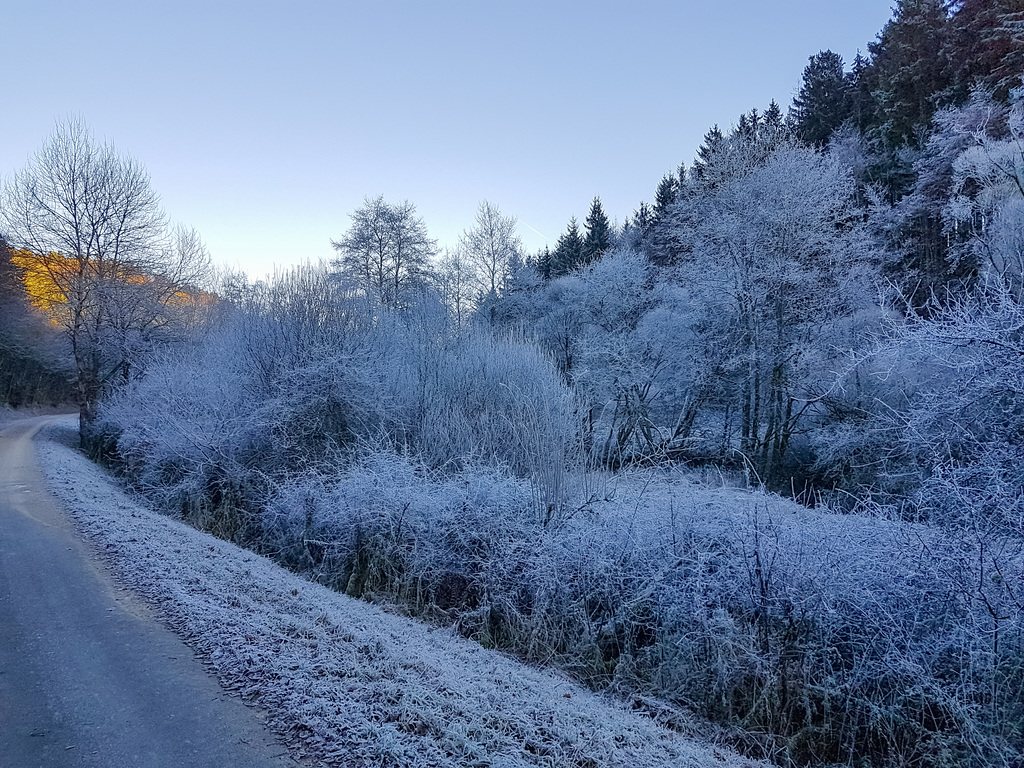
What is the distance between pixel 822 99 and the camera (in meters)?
31.3

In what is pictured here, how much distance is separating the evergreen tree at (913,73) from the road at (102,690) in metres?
27.6

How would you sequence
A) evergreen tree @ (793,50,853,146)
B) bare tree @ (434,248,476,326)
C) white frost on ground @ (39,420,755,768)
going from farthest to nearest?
bare tree @ (434,248,476,326), evergreen tree @ (793,50,853,146), white frost on ground @ (39,420,755,768)

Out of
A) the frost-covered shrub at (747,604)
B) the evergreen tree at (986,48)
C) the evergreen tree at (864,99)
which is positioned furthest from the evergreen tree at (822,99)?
the frost-covered shrub at (747,604)

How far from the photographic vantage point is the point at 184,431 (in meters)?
11.6

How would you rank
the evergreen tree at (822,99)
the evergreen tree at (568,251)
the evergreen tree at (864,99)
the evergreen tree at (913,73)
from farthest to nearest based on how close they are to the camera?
the evergreen tree at (568,251) → the evergreen tree at (822,99) → the evergreen tree at (864,99) → the evergreen tree at (913,73)

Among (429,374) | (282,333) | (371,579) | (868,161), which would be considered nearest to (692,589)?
(371,579)

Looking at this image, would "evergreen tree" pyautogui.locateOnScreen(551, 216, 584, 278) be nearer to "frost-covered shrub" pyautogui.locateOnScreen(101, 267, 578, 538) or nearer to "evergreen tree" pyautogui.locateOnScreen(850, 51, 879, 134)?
"evergreen tree" pyautogui.locateOnScreen(850, 51, 879, 134)

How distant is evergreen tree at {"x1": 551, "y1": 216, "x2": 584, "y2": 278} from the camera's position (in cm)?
3803

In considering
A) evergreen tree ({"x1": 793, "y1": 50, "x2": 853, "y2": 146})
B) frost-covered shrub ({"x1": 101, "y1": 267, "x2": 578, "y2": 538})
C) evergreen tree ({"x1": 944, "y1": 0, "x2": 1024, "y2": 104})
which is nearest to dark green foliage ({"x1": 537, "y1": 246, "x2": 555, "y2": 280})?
evergreen tree ({"x1": 793, "y1": 50, "x2": 853, "y2": 146})

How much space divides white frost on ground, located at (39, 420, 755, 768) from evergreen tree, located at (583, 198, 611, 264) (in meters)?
35.1

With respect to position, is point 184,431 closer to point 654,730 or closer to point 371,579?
point 371,579

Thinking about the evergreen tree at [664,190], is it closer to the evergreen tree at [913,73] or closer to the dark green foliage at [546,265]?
the dark green foliage at [546,265]

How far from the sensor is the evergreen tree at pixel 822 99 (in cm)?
2995

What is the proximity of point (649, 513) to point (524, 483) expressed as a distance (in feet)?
6.85
